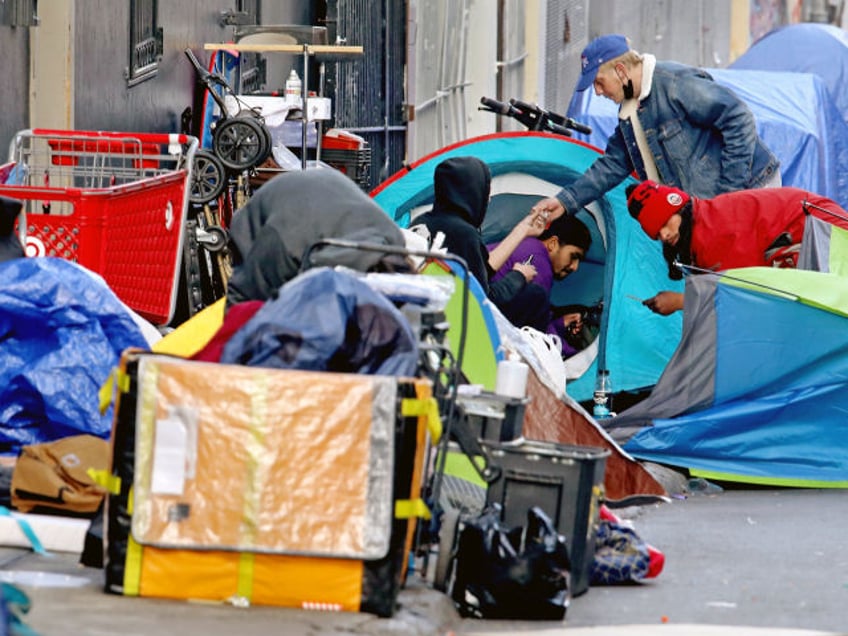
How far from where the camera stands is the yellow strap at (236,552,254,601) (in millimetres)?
4855

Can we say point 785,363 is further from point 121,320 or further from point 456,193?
point 121,320

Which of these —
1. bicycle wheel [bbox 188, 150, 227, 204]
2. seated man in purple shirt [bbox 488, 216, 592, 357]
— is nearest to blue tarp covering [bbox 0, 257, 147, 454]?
bicycle wheel [bbox 188, 150, 227, 204]

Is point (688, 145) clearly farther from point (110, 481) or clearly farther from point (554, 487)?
point (110, 481)

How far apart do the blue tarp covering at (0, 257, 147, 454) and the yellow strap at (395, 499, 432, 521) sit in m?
1.66

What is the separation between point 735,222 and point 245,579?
5.21 meters

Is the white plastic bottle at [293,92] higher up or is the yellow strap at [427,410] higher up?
the white plastic bottle at [293,92]

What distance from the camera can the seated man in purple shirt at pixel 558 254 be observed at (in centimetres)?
1027

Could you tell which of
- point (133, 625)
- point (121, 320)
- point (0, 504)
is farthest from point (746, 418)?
point (133, 625)

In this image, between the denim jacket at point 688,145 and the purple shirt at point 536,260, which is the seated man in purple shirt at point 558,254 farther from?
the denim jacket at point 688,145

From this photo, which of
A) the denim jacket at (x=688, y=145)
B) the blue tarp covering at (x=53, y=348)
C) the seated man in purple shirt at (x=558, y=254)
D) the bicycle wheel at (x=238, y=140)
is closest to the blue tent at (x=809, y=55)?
the denim jacket at (x=688, y=145)

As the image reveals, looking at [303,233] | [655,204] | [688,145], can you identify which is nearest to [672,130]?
[688,145]

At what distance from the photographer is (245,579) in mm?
4863

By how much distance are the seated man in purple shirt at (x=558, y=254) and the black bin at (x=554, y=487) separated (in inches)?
182

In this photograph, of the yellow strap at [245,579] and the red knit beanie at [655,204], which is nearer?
the yellow strap at [245,579]
